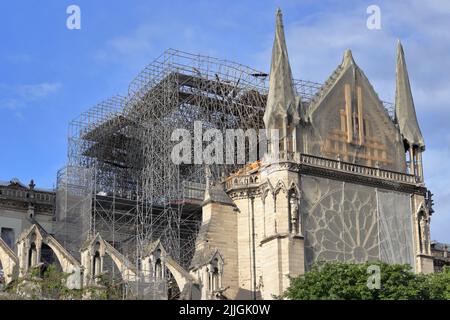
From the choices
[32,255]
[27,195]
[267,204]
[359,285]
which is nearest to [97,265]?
[32,255]

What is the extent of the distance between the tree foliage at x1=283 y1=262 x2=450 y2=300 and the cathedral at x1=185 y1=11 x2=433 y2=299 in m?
4.62

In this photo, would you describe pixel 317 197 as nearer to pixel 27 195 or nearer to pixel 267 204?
pixel 267 204

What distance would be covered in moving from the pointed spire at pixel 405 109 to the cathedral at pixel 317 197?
130 mm

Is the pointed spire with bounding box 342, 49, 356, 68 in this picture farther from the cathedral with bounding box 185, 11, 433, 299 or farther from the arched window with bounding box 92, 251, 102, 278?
the arched window with bounding box 92, 251, 102, 278

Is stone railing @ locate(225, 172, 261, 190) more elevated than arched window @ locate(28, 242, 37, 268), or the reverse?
stone railing @ locate(225, 172, 261, 190)

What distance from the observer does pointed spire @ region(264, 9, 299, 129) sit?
59656mm

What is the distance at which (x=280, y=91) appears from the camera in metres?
60.3

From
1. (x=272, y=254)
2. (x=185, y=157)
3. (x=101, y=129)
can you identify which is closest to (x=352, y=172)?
(x=272, y=254)

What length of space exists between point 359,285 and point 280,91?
46.5 feet

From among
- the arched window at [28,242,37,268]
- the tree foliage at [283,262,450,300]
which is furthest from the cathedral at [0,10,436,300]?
the tree foliage at [283,262,450,300]

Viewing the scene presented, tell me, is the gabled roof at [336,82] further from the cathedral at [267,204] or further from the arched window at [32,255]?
the arched window at [32,255]

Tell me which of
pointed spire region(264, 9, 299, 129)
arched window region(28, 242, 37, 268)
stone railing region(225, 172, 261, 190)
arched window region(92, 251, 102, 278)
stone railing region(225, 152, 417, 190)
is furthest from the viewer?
stone railing region(225, 172, 261, 190)

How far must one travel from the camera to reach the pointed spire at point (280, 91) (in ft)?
196
